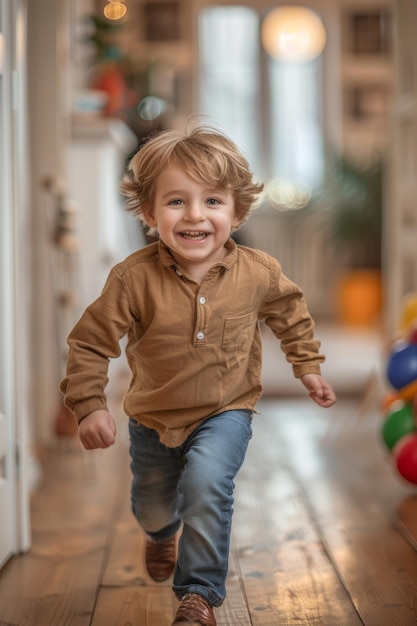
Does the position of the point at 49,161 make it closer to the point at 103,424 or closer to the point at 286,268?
the point at 103,424

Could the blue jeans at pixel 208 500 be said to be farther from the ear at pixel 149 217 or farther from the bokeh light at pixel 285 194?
the bokeh light at pixel 285 194

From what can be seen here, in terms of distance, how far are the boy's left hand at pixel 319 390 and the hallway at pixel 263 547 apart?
1.48 feet

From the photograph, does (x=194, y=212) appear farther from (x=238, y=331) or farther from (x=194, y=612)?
(x=194, y=612)

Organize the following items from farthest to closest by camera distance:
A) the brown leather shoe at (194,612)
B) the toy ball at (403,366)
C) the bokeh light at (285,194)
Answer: the bokeh light at (285,194) → the toy ball at (403,366) → the brown leather shoe at (194,612)

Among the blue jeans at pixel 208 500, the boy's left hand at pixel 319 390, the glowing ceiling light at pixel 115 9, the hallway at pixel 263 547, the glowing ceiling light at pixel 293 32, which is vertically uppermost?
the glowing ceiling light at pixel 293 32

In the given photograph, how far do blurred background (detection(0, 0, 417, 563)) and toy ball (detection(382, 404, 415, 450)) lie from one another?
1.15 meters

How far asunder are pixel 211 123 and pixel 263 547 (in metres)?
1.49

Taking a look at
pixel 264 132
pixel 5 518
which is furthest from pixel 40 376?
pixel 264 132

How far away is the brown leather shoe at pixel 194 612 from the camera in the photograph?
1.62 meters

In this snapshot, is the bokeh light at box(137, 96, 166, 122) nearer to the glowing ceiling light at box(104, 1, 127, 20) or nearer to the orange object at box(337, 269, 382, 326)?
the glowing ceiling light at box(104, 1, 127, 20)

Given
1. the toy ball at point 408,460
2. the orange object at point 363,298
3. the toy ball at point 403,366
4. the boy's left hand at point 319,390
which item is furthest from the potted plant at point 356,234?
the boy's left hand at point 319,390

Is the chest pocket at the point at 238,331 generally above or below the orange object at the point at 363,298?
above

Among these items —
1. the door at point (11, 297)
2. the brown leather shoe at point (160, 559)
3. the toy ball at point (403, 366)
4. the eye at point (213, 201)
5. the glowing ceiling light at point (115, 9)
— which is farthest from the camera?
the glowing ceiling light at point (115, 9)

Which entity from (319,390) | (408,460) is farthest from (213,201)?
(408,460)
